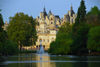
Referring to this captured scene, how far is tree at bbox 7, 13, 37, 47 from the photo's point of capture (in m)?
76.1

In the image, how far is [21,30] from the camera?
3135 inches

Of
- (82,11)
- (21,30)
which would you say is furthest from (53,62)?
(21,30)

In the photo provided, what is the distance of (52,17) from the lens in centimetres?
19062

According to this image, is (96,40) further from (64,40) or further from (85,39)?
(64,40)

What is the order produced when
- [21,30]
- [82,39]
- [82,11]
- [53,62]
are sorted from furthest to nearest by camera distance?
[21,30]
[82,11]
[82,39]
[53,62]

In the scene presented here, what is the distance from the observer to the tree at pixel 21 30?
7612 cm

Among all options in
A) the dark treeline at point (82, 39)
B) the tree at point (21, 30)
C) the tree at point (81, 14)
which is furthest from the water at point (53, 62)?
the tree at point (21, 30)

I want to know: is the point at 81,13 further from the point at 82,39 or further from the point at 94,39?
the point at 94,39

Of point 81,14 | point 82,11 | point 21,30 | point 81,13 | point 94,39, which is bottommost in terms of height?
point 94,39

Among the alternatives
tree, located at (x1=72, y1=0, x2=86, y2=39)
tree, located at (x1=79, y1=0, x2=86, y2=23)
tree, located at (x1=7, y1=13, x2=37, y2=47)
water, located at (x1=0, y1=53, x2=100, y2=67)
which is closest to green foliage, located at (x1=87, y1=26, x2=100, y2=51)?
tree, located at (x1=72, y1=0, x2=86, y2=39)

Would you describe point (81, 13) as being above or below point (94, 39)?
above

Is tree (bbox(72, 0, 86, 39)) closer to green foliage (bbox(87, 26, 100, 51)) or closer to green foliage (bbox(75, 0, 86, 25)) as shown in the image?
green foliage (bbox(75, 0, 86, 25))

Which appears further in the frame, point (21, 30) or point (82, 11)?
point (21, 30)

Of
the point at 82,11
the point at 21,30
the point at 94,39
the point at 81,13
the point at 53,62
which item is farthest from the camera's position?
the point at 21,30
